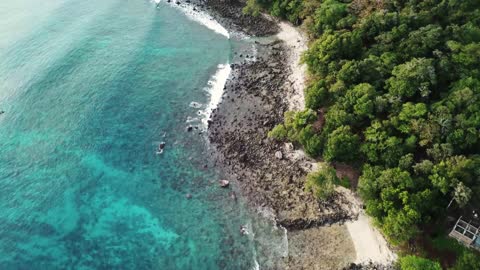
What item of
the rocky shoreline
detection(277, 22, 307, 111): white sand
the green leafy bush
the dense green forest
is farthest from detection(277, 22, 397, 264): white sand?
the green leafy bush

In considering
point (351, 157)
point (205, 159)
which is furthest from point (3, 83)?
point (351, 157)

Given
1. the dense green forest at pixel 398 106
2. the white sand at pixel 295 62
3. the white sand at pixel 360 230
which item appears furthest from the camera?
the white sand at pixel 295 62

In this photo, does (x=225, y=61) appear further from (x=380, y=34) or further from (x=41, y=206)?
(x=41, y=206)

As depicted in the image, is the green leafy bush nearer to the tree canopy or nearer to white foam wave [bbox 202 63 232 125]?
the tree canopy

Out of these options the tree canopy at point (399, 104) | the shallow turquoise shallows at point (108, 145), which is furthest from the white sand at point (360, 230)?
the shallow turquoise shallows at point (108, 145)

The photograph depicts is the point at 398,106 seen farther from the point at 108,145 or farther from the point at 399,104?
the point at 108,145

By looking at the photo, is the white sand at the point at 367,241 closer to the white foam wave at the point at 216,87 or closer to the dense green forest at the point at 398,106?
the dense green forest at the point at 398,106
